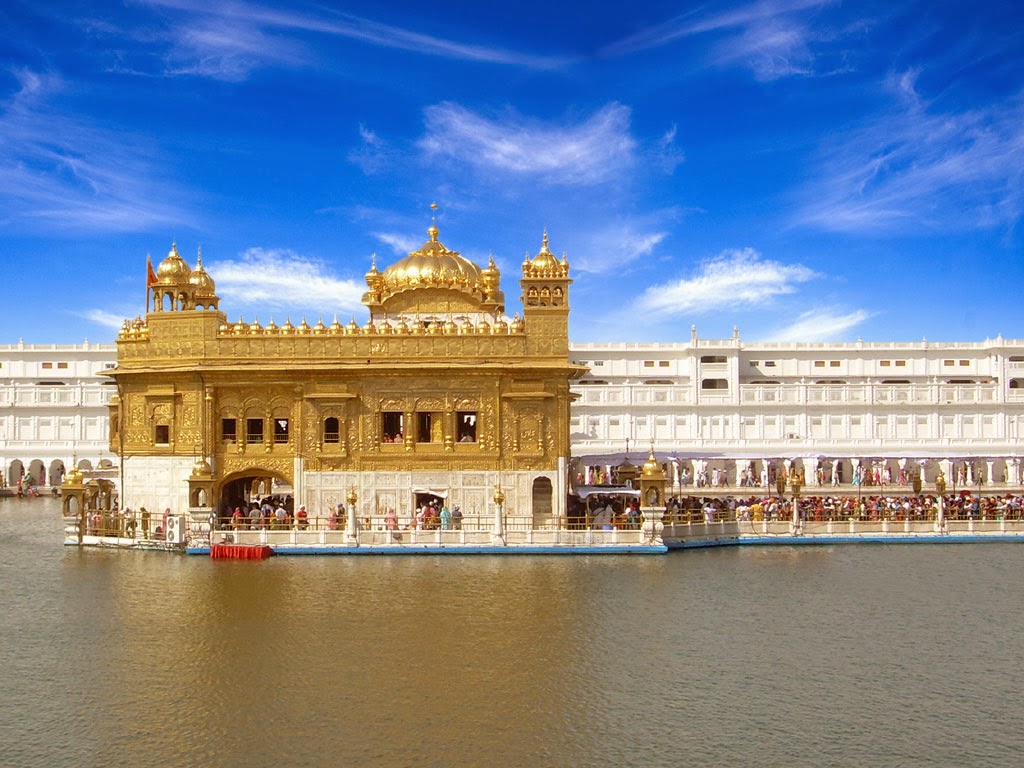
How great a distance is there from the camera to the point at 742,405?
66.6 metres

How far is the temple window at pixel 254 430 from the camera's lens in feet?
119

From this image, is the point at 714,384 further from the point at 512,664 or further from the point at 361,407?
the point at 512,664

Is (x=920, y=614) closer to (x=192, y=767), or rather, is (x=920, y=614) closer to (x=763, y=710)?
(x=763, y=710)

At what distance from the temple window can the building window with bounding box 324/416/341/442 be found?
2312mm

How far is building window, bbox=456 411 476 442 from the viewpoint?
36188 mm

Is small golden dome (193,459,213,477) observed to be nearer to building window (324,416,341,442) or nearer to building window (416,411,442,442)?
building window (324,416,341,442)

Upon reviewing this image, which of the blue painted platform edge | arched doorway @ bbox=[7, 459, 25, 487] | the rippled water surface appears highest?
arched doorway @ bbox=[7, 459, 25, 487]

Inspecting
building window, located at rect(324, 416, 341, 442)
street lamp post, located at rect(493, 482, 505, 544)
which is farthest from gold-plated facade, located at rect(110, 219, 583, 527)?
street lamp post, located at rect(493, 482, 505, 544)

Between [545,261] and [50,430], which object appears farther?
[50,430]

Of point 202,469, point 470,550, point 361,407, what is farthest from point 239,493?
point 470,550

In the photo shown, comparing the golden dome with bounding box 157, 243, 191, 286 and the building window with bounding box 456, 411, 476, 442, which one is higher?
the golden dome with bounding box 157, 243, 191, 286

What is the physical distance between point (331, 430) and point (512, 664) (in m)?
18.2

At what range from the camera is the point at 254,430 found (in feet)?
120

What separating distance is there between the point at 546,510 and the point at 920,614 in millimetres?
14504
